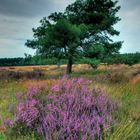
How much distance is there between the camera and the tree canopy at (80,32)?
24172mm

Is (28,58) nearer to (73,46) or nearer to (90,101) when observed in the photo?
(73,46)

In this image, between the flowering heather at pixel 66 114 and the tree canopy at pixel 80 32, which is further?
the tree canopy at pixel 80 32

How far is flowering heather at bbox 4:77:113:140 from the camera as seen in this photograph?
462 cm

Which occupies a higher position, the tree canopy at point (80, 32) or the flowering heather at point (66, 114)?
the tree canopy at point (80, 32)

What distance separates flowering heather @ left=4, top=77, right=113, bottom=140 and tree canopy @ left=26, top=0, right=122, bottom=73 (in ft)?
56.0

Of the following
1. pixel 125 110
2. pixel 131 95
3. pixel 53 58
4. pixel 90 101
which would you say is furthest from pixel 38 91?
pixel 53 58

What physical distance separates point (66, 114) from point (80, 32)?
19.2 meters

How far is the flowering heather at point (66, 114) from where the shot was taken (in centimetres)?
462

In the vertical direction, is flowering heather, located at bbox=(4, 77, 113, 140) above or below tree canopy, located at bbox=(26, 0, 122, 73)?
below

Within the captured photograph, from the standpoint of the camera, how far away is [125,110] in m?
6.92

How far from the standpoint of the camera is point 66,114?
5121 millimetres

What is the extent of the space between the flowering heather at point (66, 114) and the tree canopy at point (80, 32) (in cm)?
1705

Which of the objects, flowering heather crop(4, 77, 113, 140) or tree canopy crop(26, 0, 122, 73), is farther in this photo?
tree canopy crop(26, 0, 122, 73)

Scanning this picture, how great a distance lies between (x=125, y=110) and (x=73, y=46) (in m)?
17.5
